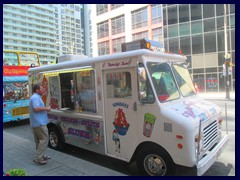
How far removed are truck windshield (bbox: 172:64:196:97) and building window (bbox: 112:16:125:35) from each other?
105 feet

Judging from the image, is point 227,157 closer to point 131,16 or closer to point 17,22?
point 17,22

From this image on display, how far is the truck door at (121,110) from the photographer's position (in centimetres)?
456

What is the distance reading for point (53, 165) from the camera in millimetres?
4883

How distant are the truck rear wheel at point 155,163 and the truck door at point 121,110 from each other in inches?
12.3

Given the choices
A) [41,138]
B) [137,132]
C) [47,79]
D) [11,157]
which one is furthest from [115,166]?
[47,79]

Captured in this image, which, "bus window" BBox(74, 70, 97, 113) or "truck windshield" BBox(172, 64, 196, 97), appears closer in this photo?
"truck windshield" BBox(172, 64, 196, 97)

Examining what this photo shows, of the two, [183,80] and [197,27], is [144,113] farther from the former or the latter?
[197,27]

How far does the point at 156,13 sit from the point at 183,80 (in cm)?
2818

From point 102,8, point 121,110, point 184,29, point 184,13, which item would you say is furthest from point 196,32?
point 121,110

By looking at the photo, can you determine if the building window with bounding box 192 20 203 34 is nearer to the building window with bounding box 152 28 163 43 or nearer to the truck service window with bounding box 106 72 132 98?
the building window with bounding box 152 28 163 43

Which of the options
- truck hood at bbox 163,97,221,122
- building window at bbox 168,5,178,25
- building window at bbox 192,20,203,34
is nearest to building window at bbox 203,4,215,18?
building window at bbox 192,20,203,34

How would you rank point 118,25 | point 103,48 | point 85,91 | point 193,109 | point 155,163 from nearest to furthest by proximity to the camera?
point 155,163 → point 193,109 → point 85,91 → point 118,25 → point 103,48

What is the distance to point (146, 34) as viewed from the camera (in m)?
33.1

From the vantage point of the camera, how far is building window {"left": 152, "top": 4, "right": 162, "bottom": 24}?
30.8m
